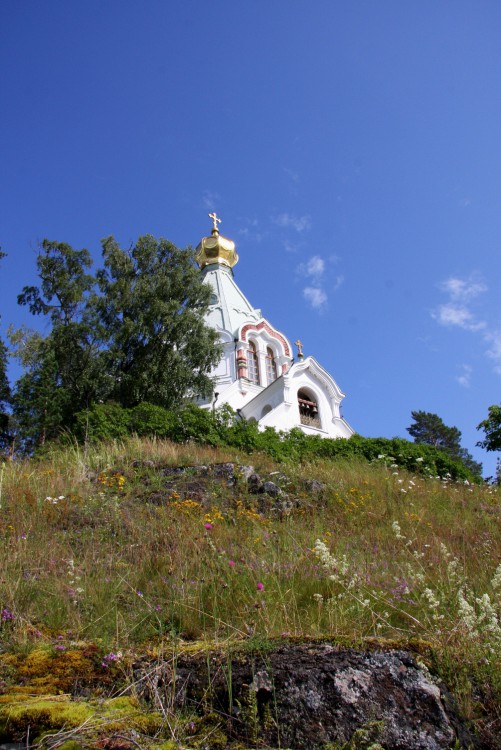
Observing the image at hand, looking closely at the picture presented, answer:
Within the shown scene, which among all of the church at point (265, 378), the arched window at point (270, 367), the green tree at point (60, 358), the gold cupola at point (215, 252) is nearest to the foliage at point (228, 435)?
the green tree at point (60, 358)

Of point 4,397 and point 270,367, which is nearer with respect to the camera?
point 4,397

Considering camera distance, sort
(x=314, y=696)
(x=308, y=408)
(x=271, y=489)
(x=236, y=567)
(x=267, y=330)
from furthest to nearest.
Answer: (x=267, y=330), (x=308, y=408), (x=271, y=489), (x=236, y=567), (x=314, y=696)

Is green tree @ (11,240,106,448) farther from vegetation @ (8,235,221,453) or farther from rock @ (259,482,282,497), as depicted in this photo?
rock @ (259,482,282,497)

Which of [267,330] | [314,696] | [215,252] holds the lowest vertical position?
[314,696]

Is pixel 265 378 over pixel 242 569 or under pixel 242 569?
over

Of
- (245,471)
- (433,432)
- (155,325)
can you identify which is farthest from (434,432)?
(245,471)

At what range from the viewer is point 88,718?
1.79 metres

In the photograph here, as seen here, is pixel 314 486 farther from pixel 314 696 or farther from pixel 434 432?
pixel 434 432

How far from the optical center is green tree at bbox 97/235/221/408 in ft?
59.6

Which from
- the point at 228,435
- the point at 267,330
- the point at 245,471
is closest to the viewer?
the point at 245,471

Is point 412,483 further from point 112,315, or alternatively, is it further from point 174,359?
point 112,315

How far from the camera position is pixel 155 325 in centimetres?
1881

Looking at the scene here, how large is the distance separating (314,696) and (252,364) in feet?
87.6

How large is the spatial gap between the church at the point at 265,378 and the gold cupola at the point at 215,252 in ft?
12.6
